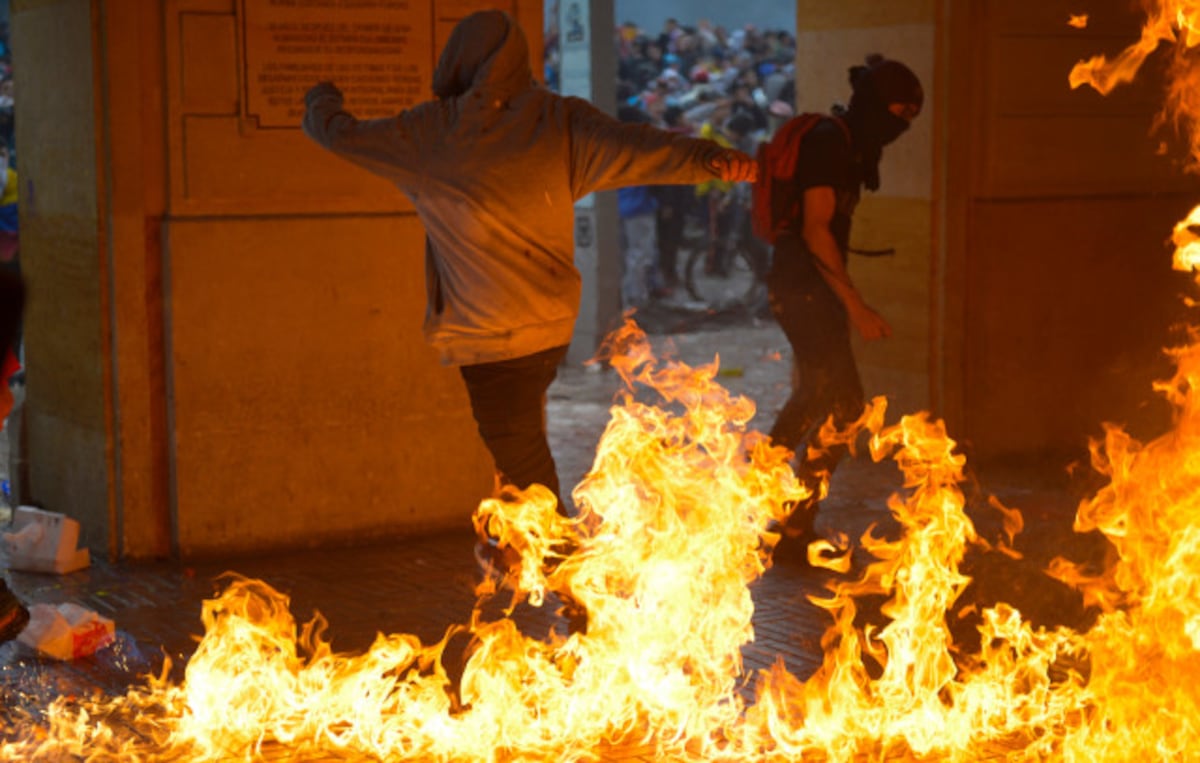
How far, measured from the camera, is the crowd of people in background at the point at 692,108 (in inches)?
792

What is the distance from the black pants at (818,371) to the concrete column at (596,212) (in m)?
7.44

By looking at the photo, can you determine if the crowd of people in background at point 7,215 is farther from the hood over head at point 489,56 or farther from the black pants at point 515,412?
the hood over head at point 489,56

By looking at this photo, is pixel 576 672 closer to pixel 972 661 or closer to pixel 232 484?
pixel 972 661

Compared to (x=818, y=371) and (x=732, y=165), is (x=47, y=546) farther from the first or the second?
(x=732, y=165)

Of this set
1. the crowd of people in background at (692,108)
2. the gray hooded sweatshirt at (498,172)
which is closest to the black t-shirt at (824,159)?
the gray hooded sweatshirt at (498,172)

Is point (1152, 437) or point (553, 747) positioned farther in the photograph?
point (1152, 437)

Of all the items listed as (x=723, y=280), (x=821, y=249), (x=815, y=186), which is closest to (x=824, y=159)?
(x=815, y=186)

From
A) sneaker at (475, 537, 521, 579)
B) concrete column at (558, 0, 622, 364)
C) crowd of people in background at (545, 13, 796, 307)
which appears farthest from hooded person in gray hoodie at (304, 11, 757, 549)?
crowd of people in background at (545, 13, 796, 307)

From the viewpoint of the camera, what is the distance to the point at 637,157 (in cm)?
606

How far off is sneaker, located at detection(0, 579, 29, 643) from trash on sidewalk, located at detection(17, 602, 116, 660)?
22cm

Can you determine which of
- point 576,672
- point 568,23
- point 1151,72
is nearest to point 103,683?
point 576,672

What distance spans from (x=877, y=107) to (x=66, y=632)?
4087 millimetres

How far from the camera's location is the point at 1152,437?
10.4m

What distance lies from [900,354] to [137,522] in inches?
179
